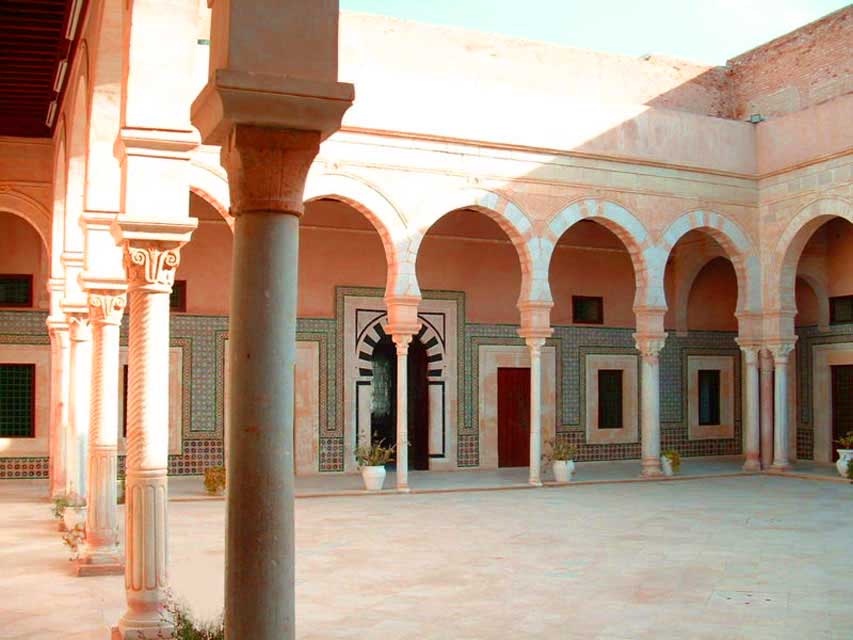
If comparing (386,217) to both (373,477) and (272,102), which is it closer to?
(373,477)

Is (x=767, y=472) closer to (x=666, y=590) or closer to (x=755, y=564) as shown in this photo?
(x=755, y=564)

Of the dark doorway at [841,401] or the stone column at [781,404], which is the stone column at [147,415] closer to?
the stone column at [781,404]

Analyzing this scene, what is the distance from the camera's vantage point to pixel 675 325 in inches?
704

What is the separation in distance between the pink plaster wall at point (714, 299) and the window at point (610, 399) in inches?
70.3

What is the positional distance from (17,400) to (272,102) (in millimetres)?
12470

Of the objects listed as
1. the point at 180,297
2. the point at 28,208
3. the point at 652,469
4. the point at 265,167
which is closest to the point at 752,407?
the point at 652,469

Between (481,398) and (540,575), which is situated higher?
(481,398)

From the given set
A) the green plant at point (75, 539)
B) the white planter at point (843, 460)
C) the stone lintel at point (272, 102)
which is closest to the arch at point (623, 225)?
the white planter at point (843, 460)

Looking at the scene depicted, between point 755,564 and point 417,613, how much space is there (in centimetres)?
305

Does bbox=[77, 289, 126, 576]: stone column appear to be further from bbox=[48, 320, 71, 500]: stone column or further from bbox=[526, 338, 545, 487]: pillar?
bbox=[526, 338, 545, 487]: pillar

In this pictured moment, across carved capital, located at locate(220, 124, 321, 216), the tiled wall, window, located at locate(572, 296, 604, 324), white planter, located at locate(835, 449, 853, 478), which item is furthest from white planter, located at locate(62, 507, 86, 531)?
window, located at locate(572, 296, 604, 324)

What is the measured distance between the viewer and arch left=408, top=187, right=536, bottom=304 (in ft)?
43.9

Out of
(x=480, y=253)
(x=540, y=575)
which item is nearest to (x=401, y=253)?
(x=480, y=253)

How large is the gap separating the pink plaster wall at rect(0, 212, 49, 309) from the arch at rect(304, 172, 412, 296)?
4.33 m
